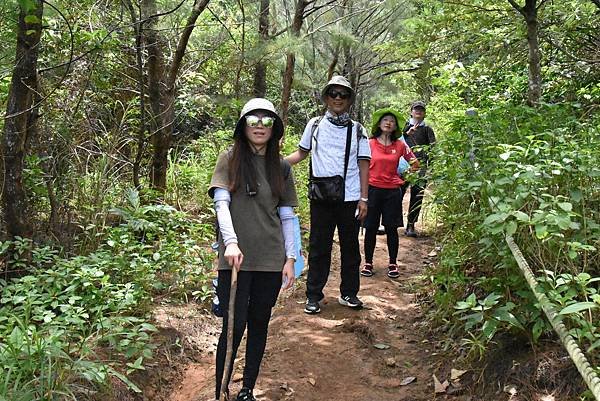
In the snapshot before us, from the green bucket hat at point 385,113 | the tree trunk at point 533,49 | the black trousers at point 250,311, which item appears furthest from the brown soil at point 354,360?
the tree trunk at point 533,49

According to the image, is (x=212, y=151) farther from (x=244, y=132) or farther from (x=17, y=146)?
(x=244, y=132)

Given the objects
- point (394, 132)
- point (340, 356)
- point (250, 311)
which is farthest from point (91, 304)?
point (394, 132)

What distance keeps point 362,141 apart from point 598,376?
2.74 m

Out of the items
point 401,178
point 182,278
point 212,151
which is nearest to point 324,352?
point 182,278

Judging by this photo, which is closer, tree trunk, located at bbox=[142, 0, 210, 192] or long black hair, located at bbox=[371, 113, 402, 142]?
long black hair, located at bbox=[371, 113, 402, 142]

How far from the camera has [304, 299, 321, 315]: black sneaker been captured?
4.77 m

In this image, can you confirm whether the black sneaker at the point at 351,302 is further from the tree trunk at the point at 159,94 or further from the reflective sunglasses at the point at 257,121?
the tree trunk at the point at 159,94

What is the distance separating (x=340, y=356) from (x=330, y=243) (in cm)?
104

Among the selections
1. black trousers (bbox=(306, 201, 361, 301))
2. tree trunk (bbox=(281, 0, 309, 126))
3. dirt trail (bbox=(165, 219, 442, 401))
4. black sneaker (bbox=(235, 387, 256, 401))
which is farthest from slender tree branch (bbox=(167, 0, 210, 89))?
black sneaker (bbox=(235, 387, 256, 401))

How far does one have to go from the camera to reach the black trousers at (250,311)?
10.3ft

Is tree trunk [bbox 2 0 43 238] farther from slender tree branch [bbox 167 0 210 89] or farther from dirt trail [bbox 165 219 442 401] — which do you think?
dirt trail [bbox 165 219 442 401]

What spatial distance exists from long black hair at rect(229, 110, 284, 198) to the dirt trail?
1.37 metres

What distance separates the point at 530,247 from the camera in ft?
10.5

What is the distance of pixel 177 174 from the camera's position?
8.01 meters
